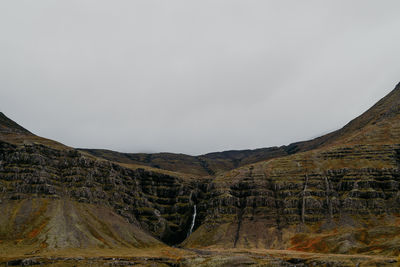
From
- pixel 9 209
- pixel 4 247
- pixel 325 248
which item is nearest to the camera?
pixel 4 247

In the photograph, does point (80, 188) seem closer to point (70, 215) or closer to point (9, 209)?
point (70, 215)

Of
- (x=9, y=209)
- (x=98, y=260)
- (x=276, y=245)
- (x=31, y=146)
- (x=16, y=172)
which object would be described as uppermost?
(x=31, y=146)

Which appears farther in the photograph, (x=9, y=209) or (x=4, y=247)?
(x=9, y=209)

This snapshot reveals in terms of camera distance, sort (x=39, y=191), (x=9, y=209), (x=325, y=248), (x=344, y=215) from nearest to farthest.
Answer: (x=325, y=248) → (x=9, y=209) → (x=39, y=191) → (x=344, y=215)

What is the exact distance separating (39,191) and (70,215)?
25286 millimetres

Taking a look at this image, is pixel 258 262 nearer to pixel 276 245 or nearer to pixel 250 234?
pixel 276 245

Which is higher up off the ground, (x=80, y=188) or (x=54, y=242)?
(x=80, y=188)

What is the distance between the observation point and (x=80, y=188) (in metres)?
194

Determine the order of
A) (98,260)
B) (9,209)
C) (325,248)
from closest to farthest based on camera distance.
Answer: (98,260)
(325,248)
(9,209)

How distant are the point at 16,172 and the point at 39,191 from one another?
18.4m

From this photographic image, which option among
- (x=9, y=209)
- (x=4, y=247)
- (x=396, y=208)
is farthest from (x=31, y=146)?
(x=396, y=208)

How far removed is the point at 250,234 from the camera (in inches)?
7692

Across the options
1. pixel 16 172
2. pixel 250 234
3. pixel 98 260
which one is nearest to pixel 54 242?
pixel 98 260

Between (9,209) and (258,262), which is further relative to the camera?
(9,209)
